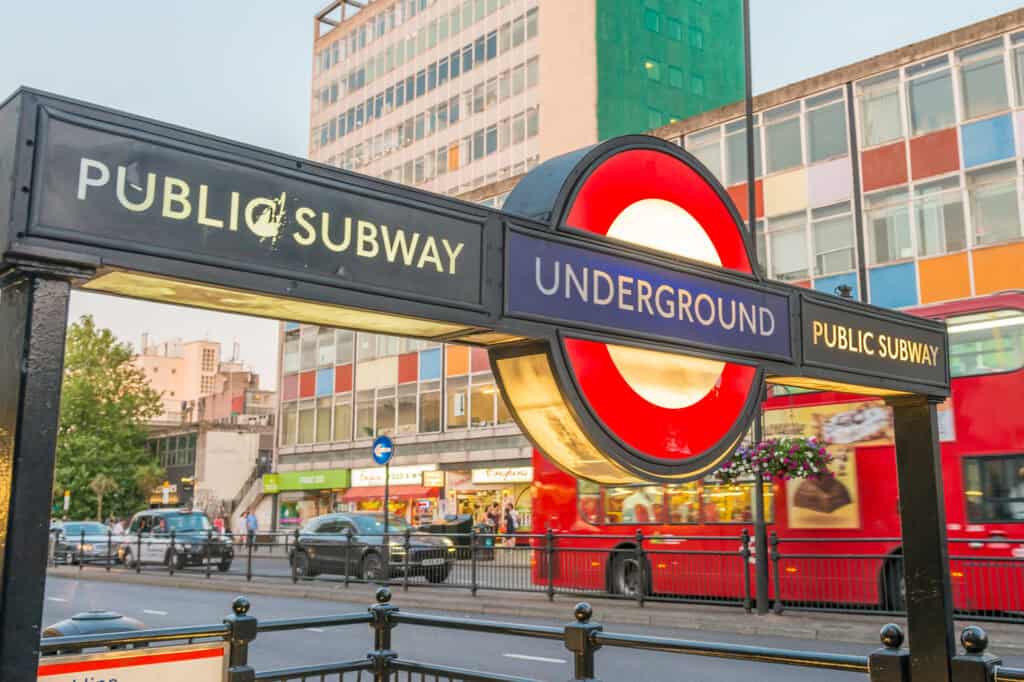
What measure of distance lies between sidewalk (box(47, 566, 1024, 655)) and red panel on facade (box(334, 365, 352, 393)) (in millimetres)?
23590

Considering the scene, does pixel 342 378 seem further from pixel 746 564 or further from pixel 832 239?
pixel 746 564

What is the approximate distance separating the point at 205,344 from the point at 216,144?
148154mm

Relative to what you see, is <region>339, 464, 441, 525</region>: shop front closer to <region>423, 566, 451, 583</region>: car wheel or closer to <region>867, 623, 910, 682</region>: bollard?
<region>423, 566, 451, 583</region>: car wheel

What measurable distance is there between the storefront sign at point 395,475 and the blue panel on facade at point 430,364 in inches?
154

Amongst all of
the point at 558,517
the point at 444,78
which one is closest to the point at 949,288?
the point at 558,517

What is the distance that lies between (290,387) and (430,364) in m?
11.8

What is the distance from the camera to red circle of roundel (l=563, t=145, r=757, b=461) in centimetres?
239


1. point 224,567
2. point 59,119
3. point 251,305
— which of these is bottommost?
point 224,567

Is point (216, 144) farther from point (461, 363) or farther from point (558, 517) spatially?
point (461, 363)

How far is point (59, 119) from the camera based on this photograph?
1.78 m

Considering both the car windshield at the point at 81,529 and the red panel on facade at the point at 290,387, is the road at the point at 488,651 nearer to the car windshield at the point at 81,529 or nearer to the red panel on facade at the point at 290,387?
the car windshield at the point at 81,529

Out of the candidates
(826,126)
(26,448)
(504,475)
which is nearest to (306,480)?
(504,475)

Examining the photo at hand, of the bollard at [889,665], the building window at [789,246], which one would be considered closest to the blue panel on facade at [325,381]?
the building window at [789,246]

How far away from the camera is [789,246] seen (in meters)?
29.5
